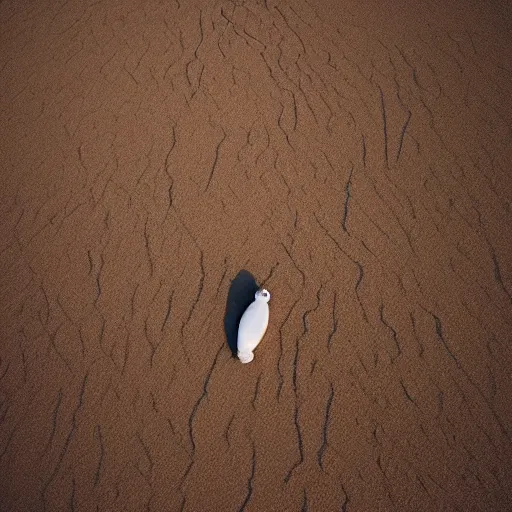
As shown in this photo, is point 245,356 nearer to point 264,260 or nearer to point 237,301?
point 237,301

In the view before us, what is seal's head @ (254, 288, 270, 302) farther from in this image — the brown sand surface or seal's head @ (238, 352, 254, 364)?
seal's head @ (238, 352, 254, 364)

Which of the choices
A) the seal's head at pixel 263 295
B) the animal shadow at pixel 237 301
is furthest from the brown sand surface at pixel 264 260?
the seal's head at pixel 263 295

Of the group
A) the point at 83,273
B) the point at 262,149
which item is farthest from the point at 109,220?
the point at 262,149

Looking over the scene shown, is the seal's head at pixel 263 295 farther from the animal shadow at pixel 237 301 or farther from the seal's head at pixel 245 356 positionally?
the seal's head at pixel 245 356

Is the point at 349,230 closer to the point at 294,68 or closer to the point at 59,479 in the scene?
the point at 294,68

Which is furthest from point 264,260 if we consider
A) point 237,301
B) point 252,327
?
point 252,327

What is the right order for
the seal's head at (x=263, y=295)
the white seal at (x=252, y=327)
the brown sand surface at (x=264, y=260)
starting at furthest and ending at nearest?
the seal's head at (x=263, y=295) < the white seal at (x=252, y=327) < the brown sand surface at (x=264, y=260)
